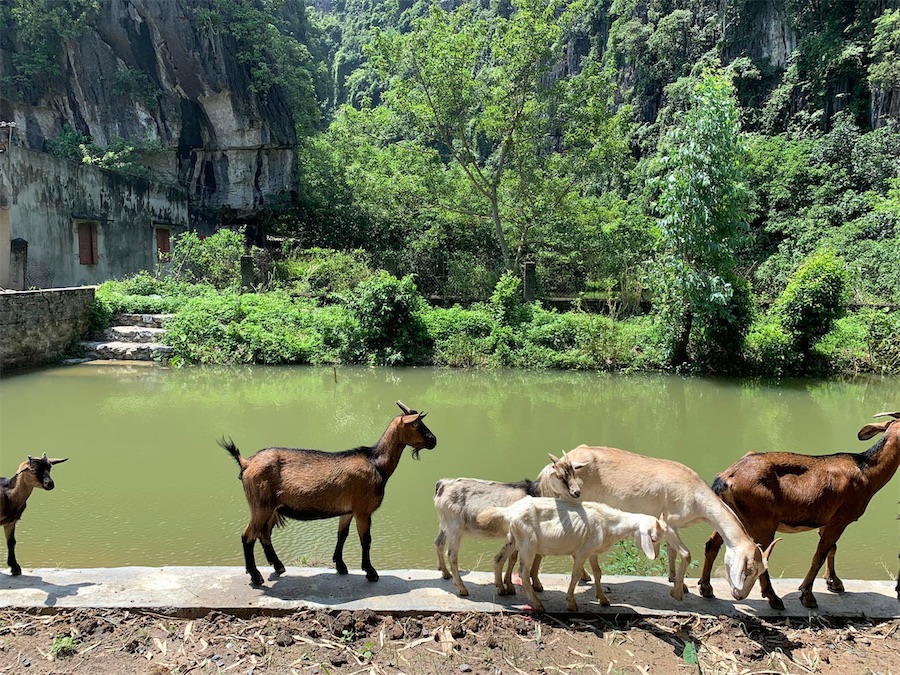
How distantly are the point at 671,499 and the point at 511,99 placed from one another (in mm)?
17188

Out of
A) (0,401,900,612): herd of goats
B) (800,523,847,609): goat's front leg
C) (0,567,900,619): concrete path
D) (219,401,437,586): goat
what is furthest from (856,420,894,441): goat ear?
(219,401,437,586): goat

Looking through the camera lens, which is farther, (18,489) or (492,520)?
(18,489)

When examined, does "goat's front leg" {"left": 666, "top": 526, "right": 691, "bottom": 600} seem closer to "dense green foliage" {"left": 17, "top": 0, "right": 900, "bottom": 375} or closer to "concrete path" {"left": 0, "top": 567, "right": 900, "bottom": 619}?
"concrete path" {"left": 0, "top": 567, "right": 900, "bottom": 619}

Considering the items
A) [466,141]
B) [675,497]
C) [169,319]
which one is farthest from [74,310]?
[675,497]

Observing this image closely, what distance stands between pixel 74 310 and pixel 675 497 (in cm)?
1492

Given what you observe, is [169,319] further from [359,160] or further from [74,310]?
[359,160]

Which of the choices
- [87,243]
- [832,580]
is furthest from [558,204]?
[832,580]

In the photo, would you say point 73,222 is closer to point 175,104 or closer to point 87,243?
point 87,243

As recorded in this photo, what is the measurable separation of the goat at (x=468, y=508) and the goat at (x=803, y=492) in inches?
41.2

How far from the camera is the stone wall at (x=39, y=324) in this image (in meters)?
12.6

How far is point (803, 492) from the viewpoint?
3.54m

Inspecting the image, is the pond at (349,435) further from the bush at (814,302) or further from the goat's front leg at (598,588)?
the goat's front leg at (598,588)

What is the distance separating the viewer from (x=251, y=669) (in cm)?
286

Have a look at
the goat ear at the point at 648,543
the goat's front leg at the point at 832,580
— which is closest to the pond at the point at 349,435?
the goat's front leg at the point at 832,580
